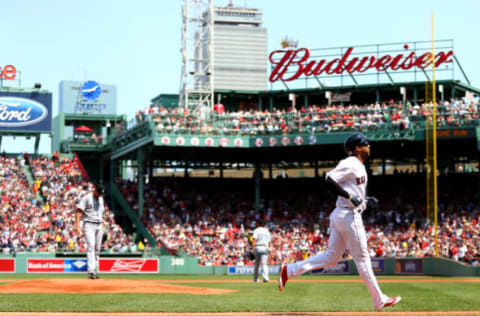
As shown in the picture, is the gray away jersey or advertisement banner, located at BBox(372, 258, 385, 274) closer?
the gray away jersey

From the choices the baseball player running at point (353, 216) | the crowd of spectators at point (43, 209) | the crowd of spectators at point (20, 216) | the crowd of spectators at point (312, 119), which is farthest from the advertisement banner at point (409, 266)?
the baseball player running at point (353, 216)

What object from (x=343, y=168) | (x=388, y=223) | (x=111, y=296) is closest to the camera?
(x=343, y=168)

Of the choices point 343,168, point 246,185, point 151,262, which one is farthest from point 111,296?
point 246,185

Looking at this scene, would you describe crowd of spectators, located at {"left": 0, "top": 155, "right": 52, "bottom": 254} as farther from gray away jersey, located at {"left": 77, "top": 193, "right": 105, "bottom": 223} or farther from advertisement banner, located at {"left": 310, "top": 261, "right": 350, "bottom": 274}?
gray away jersey, located at {"left": 77, "top": 193, "right": 105, "bottom": 223}

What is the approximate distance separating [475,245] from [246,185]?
60.6ft

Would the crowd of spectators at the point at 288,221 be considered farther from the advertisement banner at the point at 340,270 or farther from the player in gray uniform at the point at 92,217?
the player in gray uniform at the point at 92,217

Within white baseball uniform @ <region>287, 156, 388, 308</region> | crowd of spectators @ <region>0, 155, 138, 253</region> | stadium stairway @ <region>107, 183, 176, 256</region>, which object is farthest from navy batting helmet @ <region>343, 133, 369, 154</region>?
stadium stairway @ <region>107, 183, 176, 256</region>

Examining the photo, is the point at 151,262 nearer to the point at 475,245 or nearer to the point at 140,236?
the point at 140,236

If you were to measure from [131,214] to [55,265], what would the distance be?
9234 mm

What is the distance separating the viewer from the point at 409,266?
3325 centimetres

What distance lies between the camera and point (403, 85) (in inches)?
1874

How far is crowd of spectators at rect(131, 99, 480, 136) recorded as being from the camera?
3931 centimetres

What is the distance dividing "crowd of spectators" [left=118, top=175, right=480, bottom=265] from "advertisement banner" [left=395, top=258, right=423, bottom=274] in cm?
164

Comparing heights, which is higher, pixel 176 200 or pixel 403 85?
pixel 403 85
